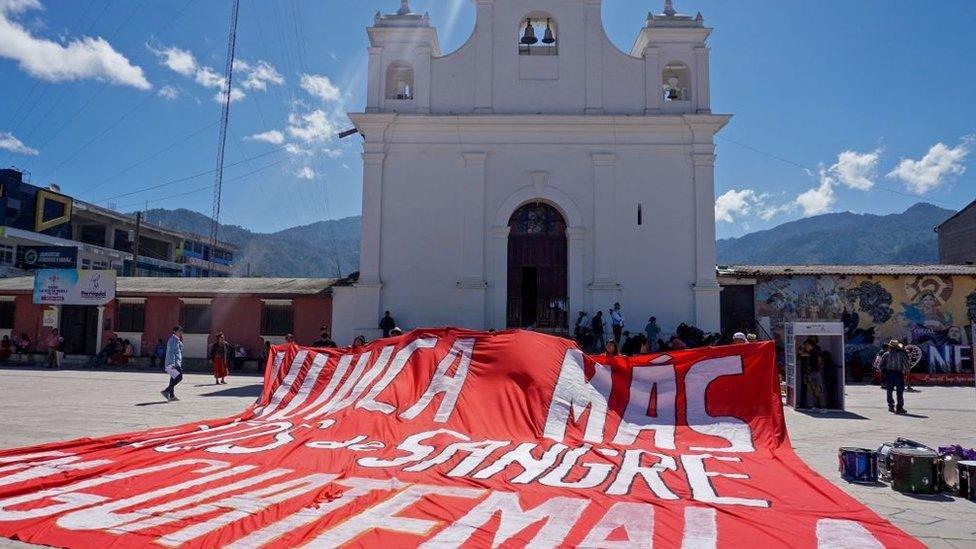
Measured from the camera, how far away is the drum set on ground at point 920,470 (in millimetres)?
6125

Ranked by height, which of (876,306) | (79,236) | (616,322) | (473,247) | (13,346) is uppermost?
(79,236)

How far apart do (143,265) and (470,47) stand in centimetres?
5407

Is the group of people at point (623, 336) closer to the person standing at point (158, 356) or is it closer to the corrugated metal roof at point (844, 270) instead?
the corrugated metal roof at point (844, 270)

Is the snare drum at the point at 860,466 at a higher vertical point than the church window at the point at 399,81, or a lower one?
lower

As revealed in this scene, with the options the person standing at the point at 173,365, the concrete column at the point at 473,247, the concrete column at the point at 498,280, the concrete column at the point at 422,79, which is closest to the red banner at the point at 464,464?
the person standing at the point at 173,365

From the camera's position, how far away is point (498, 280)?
19.1 meters

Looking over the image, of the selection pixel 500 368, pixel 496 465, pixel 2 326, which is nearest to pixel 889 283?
pixel 500 368

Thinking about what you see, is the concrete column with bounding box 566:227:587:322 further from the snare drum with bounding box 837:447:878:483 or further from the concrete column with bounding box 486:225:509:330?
the snare drum with bounding box 837:447:878:483

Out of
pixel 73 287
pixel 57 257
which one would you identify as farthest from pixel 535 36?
pixel 57 257

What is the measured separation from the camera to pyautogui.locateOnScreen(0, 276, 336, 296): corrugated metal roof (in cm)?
2359

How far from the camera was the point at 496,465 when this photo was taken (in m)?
6.62

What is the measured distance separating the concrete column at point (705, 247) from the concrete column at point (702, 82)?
162 centimetres

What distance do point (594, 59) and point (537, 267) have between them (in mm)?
7051

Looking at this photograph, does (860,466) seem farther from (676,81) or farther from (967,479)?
(676,81)
